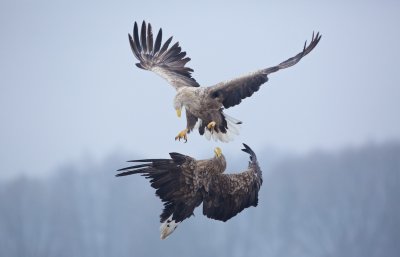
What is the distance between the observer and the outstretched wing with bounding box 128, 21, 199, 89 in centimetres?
1203

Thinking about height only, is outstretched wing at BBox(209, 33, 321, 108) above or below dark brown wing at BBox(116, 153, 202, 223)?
above

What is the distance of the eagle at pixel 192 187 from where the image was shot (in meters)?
8.49

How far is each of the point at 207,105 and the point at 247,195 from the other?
59.3 inches

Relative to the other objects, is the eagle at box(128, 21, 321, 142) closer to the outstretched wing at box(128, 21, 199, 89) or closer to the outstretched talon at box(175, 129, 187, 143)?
the outstretched talon at box(175, 129, 187, 143)

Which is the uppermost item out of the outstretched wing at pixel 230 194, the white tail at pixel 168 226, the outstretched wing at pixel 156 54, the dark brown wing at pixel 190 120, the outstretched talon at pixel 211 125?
the outstretched wing at pixel 156 54

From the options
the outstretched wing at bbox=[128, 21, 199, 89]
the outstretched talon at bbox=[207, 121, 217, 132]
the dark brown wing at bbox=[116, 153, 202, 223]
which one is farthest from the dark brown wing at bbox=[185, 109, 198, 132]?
the dark brown wing at bbox=[116, 153, 202, 223]

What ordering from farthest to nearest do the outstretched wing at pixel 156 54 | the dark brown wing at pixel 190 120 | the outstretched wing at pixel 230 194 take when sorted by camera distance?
the outstretched wing at pixel 156 54 → the dark brown wing at pixel 190 120 → the outstretched wing at pixel 230 194

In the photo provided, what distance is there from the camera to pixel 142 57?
12352 mm

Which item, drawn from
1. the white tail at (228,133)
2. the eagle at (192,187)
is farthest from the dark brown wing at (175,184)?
the white tail at (228,133)

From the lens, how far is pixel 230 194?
906 cm

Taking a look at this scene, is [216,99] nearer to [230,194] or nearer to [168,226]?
[230,194]

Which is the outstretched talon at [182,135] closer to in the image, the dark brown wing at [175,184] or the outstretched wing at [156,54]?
the dark brown wing at [175,184]

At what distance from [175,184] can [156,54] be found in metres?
4.10

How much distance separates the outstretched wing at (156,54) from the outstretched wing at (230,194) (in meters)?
2.91
